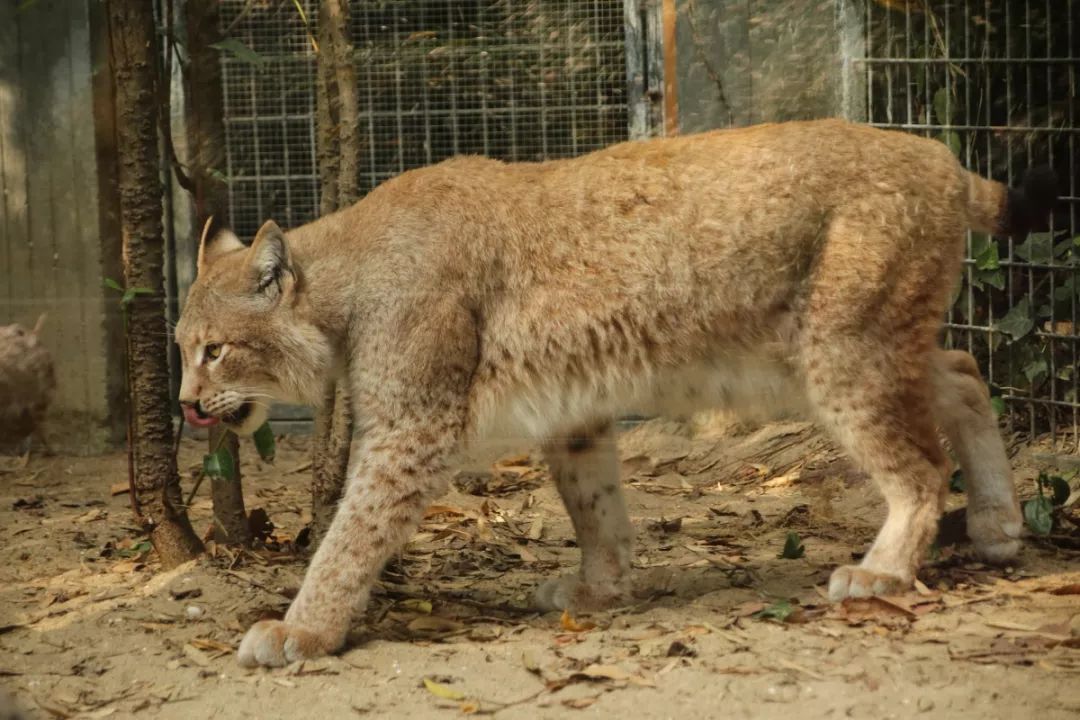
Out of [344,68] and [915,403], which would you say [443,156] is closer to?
[344,68]

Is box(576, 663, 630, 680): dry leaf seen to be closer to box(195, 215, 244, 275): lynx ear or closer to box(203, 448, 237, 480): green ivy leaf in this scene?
box(203, 448, 237, 480): green ivy leaf

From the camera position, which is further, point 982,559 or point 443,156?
point 443,156

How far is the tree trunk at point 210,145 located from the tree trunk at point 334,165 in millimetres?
283

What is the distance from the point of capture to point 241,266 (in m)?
4.95

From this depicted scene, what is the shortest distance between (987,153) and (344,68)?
2.73m

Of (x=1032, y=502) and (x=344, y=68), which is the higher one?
(x=344, y=68)

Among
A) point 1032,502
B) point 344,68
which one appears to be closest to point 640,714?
point 1032,502

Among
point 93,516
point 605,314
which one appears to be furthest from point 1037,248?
point 93,516

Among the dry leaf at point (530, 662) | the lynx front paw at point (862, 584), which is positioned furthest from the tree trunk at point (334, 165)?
the lynx front paw at point (862, 584)

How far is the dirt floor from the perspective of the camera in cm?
403

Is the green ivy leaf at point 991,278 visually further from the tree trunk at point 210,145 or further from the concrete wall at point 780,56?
the tree trunk at point 210,145

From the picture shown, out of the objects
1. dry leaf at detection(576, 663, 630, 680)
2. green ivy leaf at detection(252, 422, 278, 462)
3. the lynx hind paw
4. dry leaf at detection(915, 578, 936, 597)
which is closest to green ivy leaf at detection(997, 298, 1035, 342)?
the lynx hind paw

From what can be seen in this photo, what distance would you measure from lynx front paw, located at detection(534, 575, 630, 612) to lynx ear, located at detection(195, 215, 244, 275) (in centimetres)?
153

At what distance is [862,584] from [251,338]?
2.04 m
